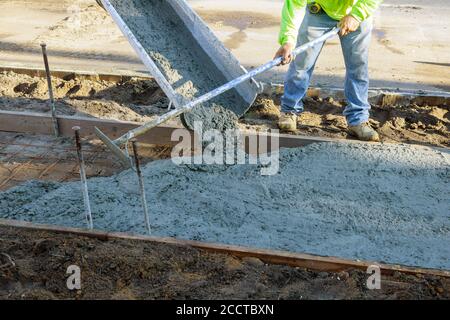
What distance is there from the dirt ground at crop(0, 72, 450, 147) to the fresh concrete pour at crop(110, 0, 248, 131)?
1.45 ft

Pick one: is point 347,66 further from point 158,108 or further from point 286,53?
point 158,108

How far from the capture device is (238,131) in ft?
14.6

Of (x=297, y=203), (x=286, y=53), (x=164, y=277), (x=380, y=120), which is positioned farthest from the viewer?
(x=380, y=120)

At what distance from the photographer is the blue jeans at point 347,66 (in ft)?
15.1

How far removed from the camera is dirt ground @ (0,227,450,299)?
268 cm

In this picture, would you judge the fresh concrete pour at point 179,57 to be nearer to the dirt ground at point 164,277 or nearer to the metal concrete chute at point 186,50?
the metal concrete chute at point 186,50

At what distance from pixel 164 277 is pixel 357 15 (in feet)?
8.83

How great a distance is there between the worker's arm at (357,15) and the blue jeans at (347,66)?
0.22 meters

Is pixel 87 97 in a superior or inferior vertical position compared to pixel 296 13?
inferior

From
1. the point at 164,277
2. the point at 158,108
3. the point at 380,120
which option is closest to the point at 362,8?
the point at 380,120

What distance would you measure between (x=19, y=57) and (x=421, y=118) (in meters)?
5.19

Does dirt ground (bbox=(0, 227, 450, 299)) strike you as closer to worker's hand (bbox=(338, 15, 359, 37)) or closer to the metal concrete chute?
the metal concrete chute

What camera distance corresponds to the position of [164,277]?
278 cm

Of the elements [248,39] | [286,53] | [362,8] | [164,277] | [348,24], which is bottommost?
[248,39]
